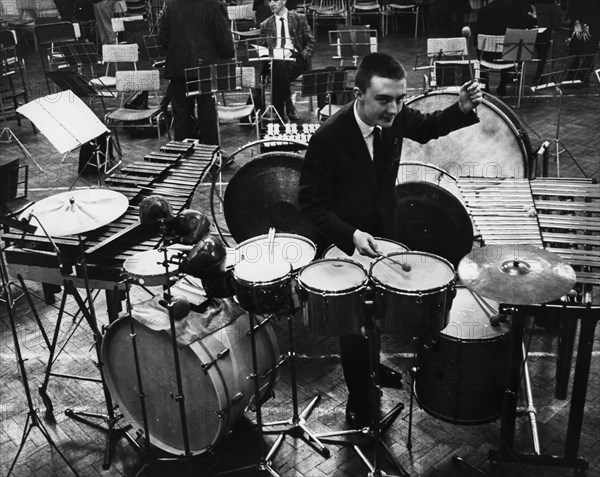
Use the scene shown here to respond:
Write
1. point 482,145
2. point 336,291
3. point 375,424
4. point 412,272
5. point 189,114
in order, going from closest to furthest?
point 336,291, point 412,272, point 375,424, point 482,145, point 189,114

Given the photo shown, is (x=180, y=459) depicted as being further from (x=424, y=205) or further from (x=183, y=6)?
(x=183, y=6)

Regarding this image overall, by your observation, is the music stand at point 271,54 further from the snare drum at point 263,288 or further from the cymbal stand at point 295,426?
the snare drum at point 263,288

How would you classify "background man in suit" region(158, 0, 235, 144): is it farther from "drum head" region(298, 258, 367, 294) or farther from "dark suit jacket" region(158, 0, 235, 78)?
"drum head" region(298, 258, 367, 294)

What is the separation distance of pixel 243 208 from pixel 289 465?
213cm

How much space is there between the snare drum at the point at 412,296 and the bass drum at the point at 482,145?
2261 millimetres

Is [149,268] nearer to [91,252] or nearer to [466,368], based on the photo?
[91,252]

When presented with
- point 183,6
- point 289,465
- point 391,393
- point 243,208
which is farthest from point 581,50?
point 289,465

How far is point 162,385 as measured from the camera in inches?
159

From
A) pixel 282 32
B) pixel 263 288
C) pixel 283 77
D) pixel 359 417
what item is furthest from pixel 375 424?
pixel 282 32

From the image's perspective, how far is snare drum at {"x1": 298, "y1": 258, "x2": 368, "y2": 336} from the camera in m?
3.57

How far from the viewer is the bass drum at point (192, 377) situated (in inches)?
152

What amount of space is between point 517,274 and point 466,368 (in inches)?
32.5

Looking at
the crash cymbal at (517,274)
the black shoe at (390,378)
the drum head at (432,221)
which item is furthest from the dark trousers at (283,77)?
the crash cymbal at (517,274)

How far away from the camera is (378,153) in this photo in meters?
4.01
